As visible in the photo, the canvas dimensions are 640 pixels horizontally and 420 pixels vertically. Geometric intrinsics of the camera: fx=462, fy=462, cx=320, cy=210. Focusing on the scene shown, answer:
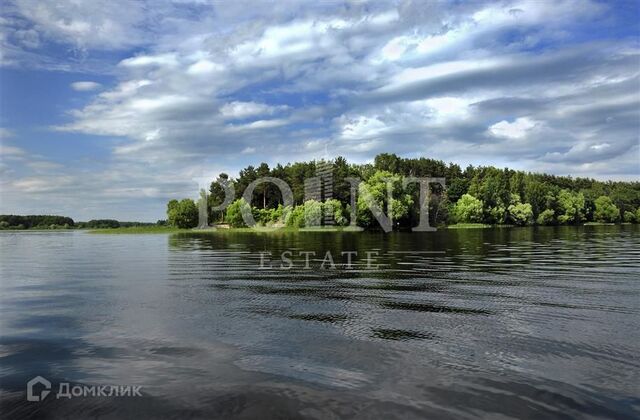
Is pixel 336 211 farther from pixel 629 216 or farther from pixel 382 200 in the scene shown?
pixel 629 216

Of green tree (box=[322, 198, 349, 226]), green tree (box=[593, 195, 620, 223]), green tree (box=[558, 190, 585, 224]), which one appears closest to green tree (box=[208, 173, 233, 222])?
green tree (box=[322, 198, 349, 226])

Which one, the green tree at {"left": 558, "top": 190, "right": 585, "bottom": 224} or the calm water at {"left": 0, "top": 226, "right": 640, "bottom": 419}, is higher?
the green tree at {"left": 558, "top": 190, "right": 585, "bottom": 224}

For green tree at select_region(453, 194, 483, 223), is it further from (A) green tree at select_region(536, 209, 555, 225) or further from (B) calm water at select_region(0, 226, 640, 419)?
(B) calm water at select_region(0, 226, 640, 419)

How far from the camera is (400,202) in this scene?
120062 millimetres

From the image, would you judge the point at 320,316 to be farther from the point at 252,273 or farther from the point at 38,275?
the point at 38,275

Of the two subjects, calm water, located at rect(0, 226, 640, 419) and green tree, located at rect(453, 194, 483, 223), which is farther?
green tree, located at rect(453, 194, 483, 223)

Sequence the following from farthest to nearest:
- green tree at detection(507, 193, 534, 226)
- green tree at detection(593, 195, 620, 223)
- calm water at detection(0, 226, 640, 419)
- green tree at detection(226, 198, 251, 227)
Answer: green tree at detection(593, 195, 620, 223), green tree at detection(507, 193, 534, 226), green tree at detection(226, 198, 251, 227), calm water at detection(0, 226, 640, 419)

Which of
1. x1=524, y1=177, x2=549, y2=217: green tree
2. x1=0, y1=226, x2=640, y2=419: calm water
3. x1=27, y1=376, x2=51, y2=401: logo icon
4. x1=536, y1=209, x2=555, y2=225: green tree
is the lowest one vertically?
x1=27, y1=376, x2=51, y2=401: logo icon

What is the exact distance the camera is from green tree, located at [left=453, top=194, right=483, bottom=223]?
15912cm

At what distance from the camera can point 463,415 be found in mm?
9445

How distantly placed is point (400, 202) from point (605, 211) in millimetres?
118437

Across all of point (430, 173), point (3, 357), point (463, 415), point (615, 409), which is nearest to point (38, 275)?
point (3, 357)

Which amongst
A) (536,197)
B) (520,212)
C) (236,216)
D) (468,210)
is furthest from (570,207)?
(236,216)

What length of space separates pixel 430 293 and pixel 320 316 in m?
7.42
